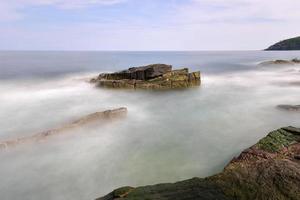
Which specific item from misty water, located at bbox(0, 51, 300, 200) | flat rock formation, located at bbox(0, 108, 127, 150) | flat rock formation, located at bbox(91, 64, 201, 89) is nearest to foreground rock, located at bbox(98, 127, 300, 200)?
misty water, located at bbox(0, 51, 300, 200)

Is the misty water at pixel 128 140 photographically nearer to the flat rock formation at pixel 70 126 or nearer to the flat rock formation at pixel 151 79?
the flat rock formation at pixel 70 126

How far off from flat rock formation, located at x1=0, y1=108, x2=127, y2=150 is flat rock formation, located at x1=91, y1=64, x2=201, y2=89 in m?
11.3

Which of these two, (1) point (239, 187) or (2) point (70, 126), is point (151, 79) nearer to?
(2) point (70, 126)

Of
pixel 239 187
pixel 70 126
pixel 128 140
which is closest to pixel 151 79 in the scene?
pixel 70 126

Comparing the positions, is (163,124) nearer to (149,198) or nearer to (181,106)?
(181,106)

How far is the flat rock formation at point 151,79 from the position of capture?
30061 mm

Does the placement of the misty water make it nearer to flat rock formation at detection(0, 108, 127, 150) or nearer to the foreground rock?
flat rock formation at detection(0, 108, 127, 150)

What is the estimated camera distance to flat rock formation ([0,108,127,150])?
13.2 meters

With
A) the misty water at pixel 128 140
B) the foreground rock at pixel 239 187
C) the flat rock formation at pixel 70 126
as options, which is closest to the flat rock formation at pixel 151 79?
the misty water at pixel 128 140

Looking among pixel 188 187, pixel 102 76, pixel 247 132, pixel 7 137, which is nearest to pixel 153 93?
pixel 102 76

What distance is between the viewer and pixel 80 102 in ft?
76.8

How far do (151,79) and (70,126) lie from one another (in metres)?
17.0

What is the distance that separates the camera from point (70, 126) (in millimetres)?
15344

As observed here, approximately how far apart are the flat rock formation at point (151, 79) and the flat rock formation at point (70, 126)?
1134 cm
